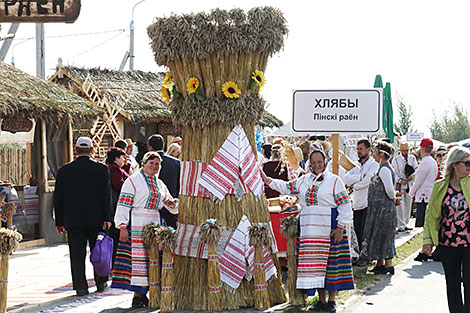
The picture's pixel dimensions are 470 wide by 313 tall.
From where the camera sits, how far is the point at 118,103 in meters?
22.5

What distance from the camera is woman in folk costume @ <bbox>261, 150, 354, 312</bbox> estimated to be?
9.16 m

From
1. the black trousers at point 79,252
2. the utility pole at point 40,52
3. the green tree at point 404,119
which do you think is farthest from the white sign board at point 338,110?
the green tree at point 404,119

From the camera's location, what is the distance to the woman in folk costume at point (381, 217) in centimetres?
1214

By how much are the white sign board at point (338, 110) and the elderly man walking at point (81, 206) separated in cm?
276

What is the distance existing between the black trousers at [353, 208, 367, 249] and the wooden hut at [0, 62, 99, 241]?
576 centimetres

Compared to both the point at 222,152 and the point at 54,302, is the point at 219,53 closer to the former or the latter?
the point at 222,152

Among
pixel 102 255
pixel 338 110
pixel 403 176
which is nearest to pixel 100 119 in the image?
pixel 403 176

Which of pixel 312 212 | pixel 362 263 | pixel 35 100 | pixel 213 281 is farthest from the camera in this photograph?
pixel 35 100

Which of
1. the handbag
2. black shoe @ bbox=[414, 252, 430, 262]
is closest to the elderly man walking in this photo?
the handbag

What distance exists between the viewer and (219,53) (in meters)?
9.07

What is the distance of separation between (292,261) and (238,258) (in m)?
0.67

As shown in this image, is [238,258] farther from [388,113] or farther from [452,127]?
[452,127]

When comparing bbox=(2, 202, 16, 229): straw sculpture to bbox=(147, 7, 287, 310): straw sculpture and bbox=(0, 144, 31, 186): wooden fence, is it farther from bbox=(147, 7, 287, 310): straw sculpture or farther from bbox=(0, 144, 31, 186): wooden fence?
bbox=(0, 144, 31, 186): wooden fence

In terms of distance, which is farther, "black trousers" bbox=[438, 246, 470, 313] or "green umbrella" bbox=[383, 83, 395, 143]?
"green umbrella" bbox=[383, 83, 395, 143]
